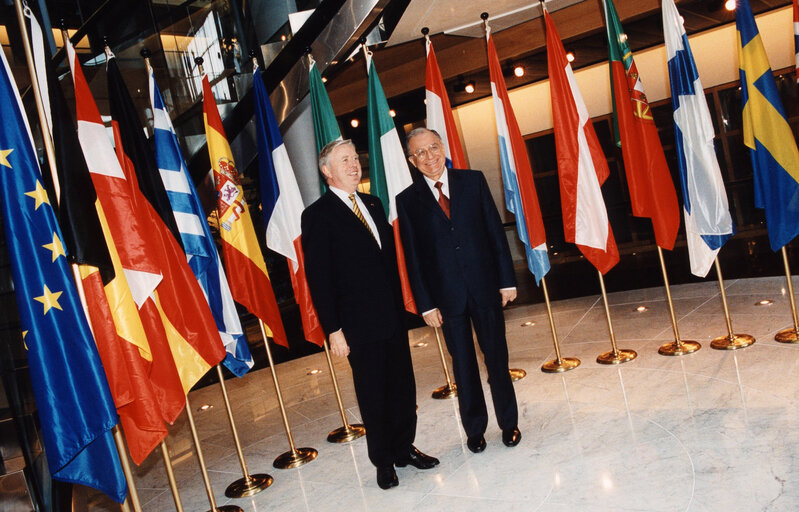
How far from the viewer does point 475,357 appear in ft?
10.8

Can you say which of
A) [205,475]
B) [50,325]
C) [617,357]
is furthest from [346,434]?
[50,325]

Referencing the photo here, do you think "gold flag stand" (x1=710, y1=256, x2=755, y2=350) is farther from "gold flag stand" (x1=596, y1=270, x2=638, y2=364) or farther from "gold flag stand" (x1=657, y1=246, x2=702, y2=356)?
"gold flag stand" (x1=596, y1=270, x2=638, y2=364)

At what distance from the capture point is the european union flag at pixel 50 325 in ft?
7.87

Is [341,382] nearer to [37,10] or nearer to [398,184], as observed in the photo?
[398,184]

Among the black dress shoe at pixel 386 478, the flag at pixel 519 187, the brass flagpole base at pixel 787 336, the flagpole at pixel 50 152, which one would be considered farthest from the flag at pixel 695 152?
the flagpole at pixel 50 152

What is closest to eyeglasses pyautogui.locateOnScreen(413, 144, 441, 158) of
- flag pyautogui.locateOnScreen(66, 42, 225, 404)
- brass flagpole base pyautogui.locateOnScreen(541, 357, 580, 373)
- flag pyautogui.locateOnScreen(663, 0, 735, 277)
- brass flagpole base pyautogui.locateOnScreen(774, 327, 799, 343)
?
flag pyautogui.locateOnScreen(66, 42, 225, 404)

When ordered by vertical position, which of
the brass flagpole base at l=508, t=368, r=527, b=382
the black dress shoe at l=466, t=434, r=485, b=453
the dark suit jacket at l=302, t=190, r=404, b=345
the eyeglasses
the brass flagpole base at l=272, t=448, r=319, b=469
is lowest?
the brass flagpole base at l=508, t=368, r=527, b=382

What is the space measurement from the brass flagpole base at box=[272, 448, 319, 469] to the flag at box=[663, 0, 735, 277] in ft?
9.79

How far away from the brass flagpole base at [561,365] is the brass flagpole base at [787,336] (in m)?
1.35

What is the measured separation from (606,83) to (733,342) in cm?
675

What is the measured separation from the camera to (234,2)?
553 centimetres

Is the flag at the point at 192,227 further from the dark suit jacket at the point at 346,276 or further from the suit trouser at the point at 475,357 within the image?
the suit trouser at the point at 475,357

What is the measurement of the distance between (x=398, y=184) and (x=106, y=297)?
2276 millimetres

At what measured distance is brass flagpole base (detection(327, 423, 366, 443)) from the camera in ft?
13.5
